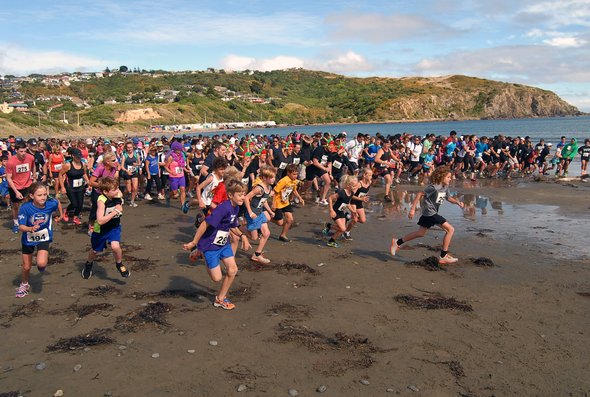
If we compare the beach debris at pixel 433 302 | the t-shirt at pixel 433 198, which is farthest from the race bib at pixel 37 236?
the t-shirt at pixel 433 198

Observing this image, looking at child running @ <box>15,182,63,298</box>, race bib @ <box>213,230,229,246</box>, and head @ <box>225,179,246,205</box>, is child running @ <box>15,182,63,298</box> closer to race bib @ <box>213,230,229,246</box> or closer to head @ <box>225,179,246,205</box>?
race bib @ <box>213,230,229,246</box>

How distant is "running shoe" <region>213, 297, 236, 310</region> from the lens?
21.4 ft

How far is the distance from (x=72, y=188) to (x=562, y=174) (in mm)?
20591

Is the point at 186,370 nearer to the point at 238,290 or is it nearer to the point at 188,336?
the point at 188,336

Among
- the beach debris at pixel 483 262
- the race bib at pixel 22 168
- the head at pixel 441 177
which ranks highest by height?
the head at pixel 441 177

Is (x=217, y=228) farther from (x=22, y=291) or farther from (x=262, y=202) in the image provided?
(x=22, y=291)

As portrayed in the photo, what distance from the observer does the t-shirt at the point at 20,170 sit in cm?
1075

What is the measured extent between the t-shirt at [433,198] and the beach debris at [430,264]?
0.84m

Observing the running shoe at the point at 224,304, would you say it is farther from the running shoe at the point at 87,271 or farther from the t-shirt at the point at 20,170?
the t-shirt at the point at 20,170

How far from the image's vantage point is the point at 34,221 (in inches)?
274

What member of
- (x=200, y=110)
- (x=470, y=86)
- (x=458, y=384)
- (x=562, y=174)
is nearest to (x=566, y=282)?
(x=458, y=384)

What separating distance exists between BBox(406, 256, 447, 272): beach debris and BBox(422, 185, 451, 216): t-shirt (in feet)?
2.77

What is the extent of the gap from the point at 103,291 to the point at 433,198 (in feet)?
19.5

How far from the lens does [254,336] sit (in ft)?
18.7
